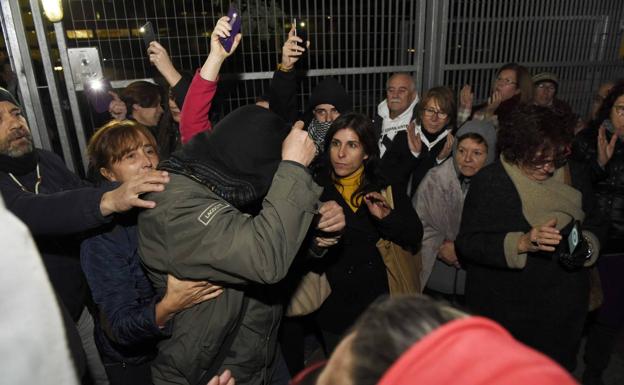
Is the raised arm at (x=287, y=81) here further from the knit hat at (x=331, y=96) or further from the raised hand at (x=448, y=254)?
the raised hand at (x=448, y=254)

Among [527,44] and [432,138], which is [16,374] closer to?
[432,138]

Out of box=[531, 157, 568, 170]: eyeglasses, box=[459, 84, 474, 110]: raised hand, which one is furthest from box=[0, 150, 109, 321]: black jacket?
box=[459, 84, 474, 110]: raised hand

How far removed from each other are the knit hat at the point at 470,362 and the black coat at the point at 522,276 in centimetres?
195

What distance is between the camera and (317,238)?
2096 mm

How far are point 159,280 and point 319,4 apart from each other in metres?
3.10

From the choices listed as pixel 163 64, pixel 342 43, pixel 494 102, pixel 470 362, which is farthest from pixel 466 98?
pixel 470 362

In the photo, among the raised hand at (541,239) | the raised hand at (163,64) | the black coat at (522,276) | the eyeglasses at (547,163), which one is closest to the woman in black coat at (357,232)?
the black coat at (522,276)

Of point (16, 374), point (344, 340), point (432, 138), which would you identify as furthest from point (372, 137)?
point (16, 374)

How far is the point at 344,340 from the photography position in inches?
30.8

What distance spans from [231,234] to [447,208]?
2097 millimetres

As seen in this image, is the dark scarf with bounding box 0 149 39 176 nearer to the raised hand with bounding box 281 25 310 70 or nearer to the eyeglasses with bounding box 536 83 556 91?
the raised hand with bounding box 281 25 310 70

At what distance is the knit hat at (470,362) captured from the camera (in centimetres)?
57

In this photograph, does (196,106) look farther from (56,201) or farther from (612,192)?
(612,192)

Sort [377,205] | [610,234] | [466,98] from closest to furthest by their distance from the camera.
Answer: [377,205] → [610,234] → [466,98]
